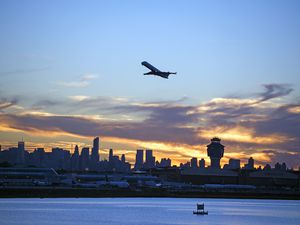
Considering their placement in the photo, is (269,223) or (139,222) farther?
(269,223)

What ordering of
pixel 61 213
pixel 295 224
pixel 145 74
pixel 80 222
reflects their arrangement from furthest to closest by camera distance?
pixel 61 213 < pixel 295 224 < pixel 80 222 < pixel 145 74

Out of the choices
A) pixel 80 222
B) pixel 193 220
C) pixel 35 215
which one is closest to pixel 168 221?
pixel 193 220

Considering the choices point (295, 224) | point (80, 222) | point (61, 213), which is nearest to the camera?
point (80, 222)

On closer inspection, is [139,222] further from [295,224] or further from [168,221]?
[295,224]

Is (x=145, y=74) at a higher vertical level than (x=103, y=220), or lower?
higher

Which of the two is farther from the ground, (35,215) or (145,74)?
(145,74)

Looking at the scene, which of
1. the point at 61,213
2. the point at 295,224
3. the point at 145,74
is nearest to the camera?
the point at 145,74

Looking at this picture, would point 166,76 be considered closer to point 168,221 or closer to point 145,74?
point 145,74

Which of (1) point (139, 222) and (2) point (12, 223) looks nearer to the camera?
(2) point (12, 223)

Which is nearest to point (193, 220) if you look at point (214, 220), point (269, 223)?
point (214, 220)
